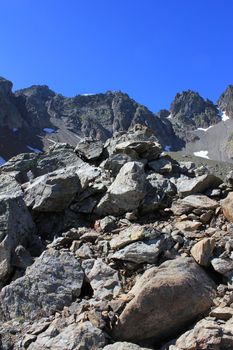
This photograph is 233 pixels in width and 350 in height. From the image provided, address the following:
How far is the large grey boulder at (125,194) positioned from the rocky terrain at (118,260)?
0.04 meters

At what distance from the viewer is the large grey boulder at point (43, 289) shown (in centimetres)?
1179

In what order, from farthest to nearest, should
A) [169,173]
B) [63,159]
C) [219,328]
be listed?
[63,159] < [169,173] < [219,328]

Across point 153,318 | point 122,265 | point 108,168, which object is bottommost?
point 153,318

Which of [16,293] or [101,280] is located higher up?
[101,280]

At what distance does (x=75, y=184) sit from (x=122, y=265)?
5210mm

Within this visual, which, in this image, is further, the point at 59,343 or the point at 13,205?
the point at 13,205

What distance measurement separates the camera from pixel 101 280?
40.7 feet

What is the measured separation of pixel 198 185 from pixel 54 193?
5.55m

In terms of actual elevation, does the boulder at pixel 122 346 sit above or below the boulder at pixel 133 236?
below

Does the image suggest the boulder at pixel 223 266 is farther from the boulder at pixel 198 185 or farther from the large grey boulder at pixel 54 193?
the large grey boulder at pixel 54 193

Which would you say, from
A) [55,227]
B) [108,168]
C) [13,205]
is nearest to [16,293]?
[13,205]

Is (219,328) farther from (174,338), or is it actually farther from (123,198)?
(123,198)

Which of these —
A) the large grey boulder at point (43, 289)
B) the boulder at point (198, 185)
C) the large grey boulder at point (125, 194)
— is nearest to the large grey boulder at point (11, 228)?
the large grey boulder at point (43, 289)

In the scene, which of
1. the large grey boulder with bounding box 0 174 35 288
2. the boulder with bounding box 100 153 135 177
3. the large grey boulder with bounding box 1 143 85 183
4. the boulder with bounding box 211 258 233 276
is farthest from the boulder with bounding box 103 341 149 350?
the large grey boulder with bounding box 1 143 85 183
